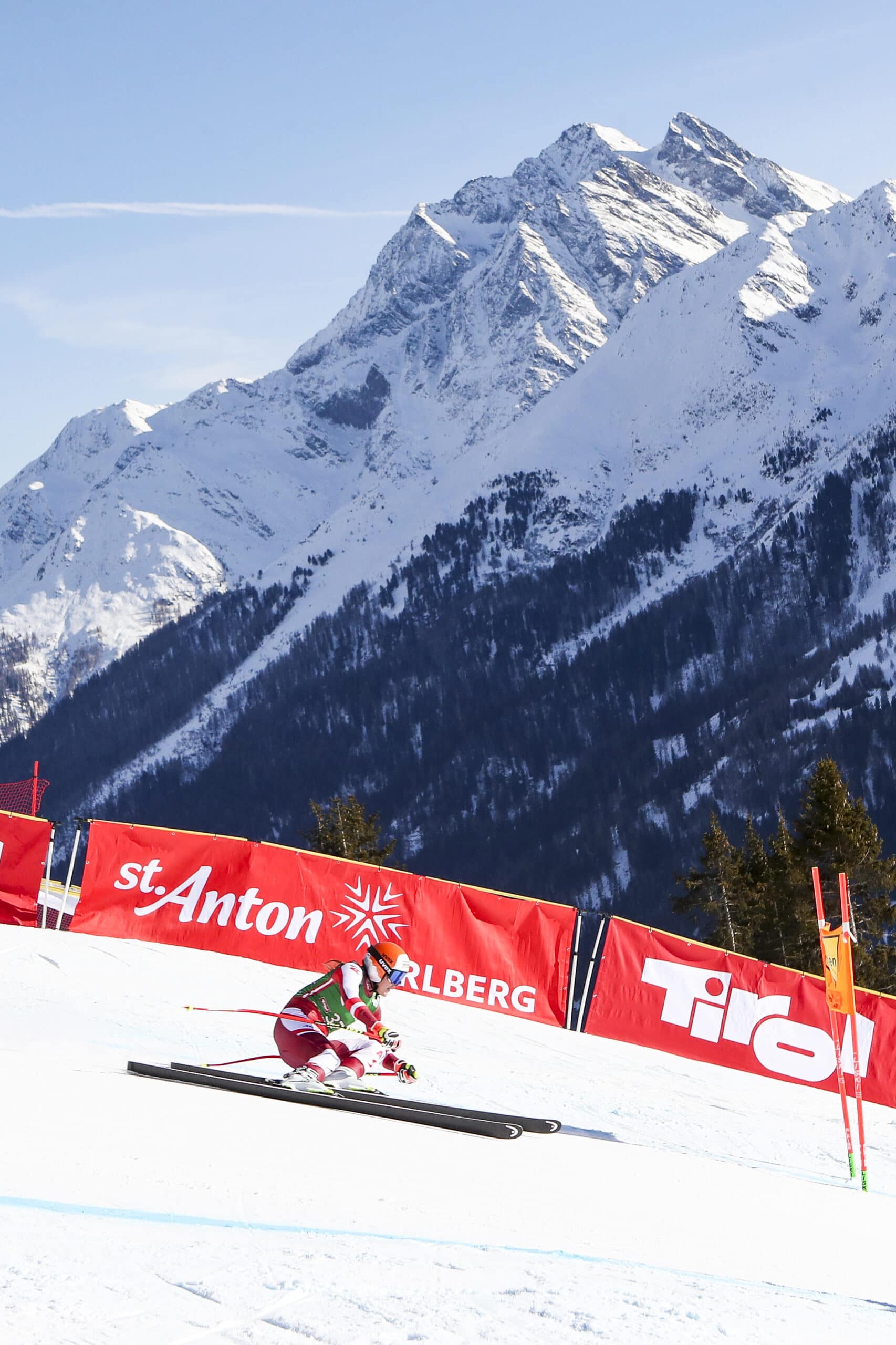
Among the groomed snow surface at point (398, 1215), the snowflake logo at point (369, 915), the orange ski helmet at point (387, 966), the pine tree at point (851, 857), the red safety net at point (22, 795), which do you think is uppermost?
the pine tree at point (851, 857)

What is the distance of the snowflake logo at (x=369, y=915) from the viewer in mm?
18266

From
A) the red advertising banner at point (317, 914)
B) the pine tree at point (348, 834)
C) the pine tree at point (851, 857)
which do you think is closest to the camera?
the red advertising banner at point (317, 914)

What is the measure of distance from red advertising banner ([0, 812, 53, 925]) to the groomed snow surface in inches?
204

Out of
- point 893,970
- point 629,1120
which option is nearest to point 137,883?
point 629,1120

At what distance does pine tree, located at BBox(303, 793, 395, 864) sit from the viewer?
133 feet

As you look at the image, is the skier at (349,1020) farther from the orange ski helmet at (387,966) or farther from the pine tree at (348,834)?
the pine tree at (348,834)

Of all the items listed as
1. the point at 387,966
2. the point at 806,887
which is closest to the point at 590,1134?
the point at 387,966

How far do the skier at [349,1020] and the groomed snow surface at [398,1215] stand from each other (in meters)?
0.69

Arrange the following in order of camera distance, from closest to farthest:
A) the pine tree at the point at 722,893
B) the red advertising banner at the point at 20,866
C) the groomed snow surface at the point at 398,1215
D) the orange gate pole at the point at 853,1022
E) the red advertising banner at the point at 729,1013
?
the groomed snow surface at the point at 398,1215, the orange gate pole at the point at 853,1022, the red advertising banner at the point at 729,1013, the red advertising banner at the point at 20,866, the pine tree at the point at 722,893

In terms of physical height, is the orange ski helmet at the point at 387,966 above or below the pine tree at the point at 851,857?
below

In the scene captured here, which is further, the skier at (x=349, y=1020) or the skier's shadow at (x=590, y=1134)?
the skier's shadow at (x=590, y=1134)

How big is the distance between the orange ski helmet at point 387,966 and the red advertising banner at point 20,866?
9.84 m

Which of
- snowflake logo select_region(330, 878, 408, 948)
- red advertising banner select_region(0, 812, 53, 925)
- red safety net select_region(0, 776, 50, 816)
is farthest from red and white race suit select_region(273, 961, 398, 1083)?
red safety net select_region(0, 776, 50, 816)

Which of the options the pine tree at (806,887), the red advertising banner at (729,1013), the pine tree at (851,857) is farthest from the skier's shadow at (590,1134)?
the pine tree at (851,857)
